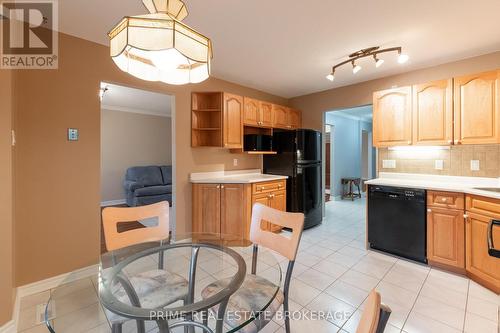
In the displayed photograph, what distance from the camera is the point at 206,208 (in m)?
3.13

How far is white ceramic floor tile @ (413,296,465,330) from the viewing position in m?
1.66

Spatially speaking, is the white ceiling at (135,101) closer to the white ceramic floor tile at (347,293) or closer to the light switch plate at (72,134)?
the light switch plate at (72,134)

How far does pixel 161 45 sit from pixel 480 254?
3.15m

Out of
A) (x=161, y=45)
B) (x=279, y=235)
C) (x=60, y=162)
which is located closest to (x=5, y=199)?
(x=60, y=162)

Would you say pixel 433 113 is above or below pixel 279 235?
above

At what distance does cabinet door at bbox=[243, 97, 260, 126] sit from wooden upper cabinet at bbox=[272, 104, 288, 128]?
1.40 ft

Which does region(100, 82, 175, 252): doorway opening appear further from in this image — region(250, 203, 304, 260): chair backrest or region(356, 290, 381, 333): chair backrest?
region(356, 290, 381, 333): chair backrest

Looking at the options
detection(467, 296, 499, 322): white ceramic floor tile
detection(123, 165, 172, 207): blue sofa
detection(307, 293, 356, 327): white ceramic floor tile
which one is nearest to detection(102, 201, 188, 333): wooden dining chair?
detection(307, 293, 356, 327): white ceramic floor tile

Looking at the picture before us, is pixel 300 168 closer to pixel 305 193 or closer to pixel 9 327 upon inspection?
pixel 305 193

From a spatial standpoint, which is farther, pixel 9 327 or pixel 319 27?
pixel 319 27

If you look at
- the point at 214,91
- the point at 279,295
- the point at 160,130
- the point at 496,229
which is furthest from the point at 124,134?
the point at 496,229

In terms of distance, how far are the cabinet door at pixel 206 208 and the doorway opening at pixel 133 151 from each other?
2068 mm

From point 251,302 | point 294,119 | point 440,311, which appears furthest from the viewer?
point 294,119

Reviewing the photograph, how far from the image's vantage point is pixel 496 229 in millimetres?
1979
